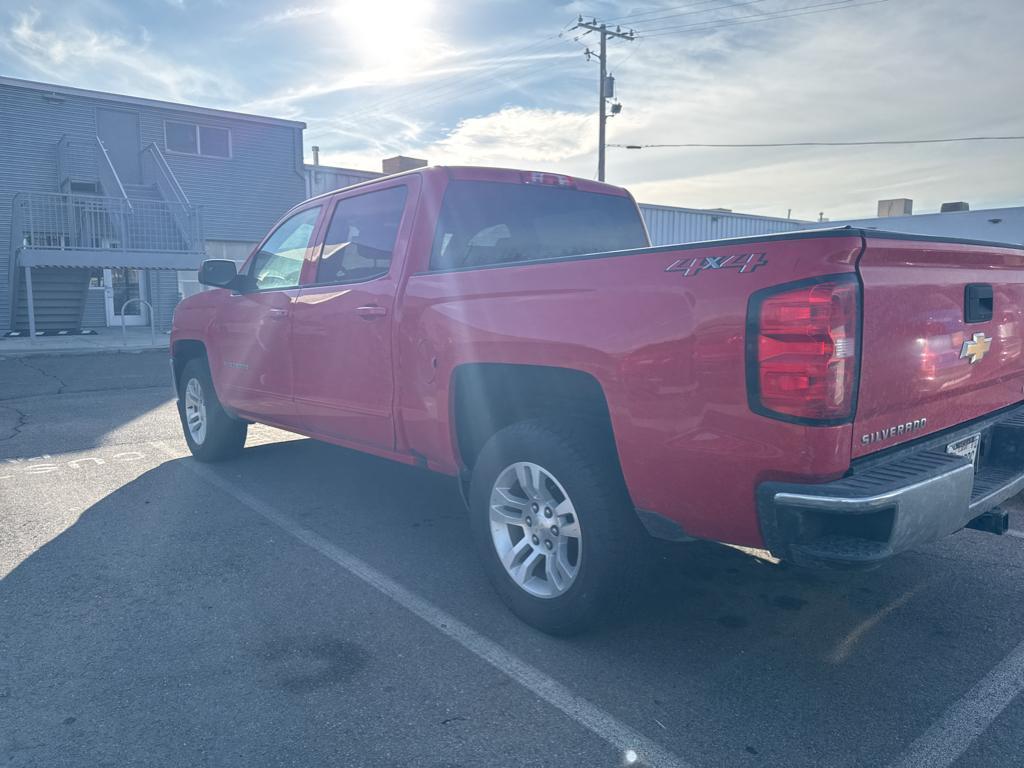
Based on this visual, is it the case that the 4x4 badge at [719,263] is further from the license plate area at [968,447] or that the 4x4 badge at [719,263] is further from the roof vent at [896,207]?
the roof vent at [896,207]

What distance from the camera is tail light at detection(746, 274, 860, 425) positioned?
7.65ft

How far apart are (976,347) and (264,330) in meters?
4.04

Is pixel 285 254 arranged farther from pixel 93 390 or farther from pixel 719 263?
pixel 93 390

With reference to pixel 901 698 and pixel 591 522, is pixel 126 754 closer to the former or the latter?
pixel 591 522

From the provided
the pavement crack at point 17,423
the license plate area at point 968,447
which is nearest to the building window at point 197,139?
the pavement crack at point 17,423

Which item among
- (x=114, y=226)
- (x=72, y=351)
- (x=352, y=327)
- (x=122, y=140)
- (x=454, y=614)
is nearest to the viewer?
(x=454, y=614)

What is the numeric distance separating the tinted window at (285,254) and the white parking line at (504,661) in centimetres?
154

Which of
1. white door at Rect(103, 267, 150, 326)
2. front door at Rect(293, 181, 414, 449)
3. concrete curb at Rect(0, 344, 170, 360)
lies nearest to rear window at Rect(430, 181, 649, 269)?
front door at Rect(293, 181, 414, 449)

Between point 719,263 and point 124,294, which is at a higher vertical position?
point 719,263

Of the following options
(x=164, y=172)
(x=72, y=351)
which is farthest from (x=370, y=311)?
(x=164, y=172)

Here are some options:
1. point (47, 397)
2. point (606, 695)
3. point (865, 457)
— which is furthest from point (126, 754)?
point (47, 397)

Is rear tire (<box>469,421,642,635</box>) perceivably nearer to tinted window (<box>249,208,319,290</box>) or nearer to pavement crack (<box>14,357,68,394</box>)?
tinted window (<box>249,208,319,290</box>)

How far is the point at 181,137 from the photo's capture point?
72.8 feet

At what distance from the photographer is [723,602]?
11.7 ft
